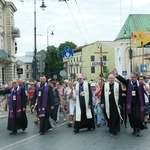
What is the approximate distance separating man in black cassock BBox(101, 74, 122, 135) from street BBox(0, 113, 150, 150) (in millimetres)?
341

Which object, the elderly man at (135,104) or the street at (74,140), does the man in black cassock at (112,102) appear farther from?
the elderly man at (135,104)

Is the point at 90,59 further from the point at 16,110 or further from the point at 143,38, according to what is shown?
the point at 16,110

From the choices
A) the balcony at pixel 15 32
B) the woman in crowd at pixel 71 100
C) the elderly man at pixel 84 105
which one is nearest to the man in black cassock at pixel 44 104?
the elderly man at pixel 84 105

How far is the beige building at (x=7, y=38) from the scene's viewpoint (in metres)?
56.3

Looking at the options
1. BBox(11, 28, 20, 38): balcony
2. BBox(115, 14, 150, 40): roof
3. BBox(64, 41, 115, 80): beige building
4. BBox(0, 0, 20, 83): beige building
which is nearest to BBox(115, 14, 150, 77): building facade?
BBox(115, 14, 150, 40): roof

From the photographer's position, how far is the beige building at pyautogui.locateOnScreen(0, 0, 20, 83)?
56344mm

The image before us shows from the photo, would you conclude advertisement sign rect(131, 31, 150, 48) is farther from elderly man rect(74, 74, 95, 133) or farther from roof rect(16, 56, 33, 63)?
roof rect(16, 56, 33, 63)

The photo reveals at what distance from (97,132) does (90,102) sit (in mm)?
1014

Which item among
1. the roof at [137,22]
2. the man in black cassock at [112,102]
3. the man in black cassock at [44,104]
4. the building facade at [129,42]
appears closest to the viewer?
the man in black cassock at [112,102]

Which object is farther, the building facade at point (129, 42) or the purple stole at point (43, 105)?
the building facade at point (129, 42)

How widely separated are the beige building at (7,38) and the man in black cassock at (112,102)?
4191 cm

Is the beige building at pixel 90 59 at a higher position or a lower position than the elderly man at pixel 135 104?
higher

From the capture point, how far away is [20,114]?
551 inches

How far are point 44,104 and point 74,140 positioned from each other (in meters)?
2.44
